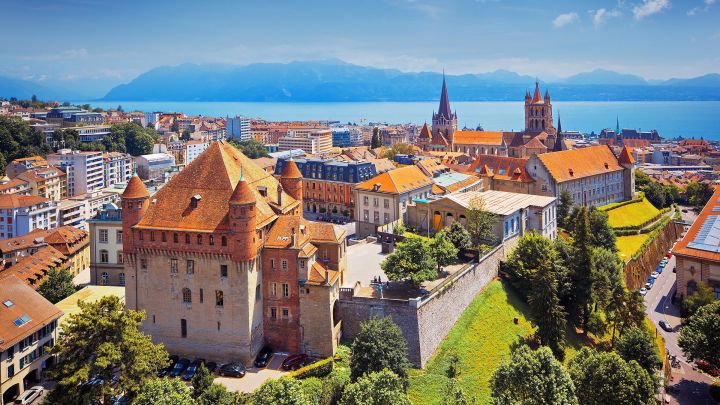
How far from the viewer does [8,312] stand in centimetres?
3994

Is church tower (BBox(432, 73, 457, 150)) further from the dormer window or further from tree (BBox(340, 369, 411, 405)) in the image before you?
tree (BBox(340, 369, 411, 405))

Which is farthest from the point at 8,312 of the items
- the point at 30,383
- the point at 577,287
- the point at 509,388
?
the point at 577,287

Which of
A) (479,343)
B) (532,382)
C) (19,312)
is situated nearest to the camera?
(532,382)

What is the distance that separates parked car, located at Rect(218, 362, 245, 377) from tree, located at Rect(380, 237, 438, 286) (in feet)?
40.9

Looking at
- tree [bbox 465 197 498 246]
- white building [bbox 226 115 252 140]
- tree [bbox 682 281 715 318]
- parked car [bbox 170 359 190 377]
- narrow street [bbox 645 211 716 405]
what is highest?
white building [bbox 226 115 252 140]

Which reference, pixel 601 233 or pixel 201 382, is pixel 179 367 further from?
pixel 601 233

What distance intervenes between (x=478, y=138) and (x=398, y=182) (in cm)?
6404

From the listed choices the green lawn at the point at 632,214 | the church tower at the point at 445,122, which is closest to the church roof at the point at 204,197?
the green lawn at the point at 632,214

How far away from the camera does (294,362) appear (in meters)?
41.2

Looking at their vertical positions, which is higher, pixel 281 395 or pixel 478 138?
pixel 478 138

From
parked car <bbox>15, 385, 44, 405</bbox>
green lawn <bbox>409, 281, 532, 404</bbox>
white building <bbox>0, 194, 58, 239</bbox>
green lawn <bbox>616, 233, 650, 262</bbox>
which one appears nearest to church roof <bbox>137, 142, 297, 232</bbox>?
parked car <bbox>15, 385, 44, 405</bbox>

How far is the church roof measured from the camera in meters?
41.8

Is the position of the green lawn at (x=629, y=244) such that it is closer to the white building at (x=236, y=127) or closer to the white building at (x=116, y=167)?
the white building at (x=116, y=167)

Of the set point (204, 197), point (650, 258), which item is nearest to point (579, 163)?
point (650, 258)
